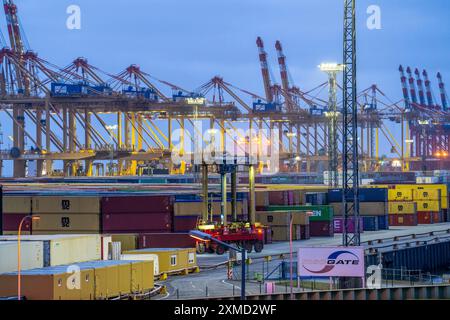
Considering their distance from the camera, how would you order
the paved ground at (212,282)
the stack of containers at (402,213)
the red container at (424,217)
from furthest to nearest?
the red container at (424,217) → the stack of containers at (402,213) → the paved ground at (212,282)

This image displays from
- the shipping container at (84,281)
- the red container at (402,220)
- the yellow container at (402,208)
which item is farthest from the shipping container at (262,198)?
the shipping container at (84,281)

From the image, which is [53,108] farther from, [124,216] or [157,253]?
[157,253]

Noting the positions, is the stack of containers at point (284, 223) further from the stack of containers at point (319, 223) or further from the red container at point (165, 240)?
the red container at point (165, 240)

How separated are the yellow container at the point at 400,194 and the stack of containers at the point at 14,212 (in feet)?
156

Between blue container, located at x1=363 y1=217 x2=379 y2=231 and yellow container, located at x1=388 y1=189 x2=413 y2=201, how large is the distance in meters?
12.3

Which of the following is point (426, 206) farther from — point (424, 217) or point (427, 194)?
point (427, 194)

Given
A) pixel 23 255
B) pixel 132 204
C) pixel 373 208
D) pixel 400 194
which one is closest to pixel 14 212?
pixel 132 204

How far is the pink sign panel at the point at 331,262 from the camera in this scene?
38.2 meters

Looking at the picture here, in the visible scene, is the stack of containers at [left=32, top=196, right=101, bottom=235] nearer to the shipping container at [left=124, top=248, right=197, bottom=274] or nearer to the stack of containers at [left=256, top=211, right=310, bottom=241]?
the shipping container at [left=124, top=248, right=197, bottom=274]

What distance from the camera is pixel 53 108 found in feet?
413

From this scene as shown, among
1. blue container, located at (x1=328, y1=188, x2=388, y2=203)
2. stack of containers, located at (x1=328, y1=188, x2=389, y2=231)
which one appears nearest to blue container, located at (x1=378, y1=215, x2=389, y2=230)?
stack of containers, located at (x1=328, y1=188, x2=389, y2=231)

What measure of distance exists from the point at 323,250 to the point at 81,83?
90.4 metres

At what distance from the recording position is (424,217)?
345 feet

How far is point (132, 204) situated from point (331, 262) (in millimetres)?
26484
